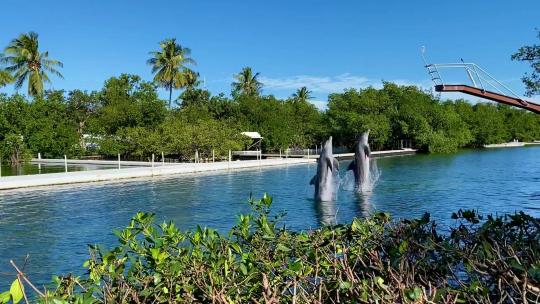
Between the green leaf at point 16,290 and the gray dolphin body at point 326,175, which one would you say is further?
the gray dolphin body at point 326,175

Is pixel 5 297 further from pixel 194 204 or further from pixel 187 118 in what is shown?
pixel 187 118

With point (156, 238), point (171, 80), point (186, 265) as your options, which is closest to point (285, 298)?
point (186, 265)

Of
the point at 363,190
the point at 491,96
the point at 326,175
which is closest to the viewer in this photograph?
the point at 326,175

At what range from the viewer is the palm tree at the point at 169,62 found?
5381 cm

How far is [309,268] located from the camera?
364cm

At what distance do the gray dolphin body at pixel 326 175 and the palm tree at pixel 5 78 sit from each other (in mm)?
32718

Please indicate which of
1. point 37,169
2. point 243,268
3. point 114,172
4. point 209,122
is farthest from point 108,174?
point 243,268

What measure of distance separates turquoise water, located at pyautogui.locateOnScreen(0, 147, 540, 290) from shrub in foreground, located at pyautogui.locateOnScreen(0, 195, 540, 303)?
21.0 ft

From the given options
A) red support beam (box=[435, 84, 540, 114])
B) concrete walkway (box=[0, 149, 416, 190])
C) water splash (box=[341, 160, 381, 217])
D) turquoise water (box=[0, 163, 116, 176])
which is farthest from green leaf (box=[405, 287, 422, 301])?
turquoise water (box=[0, 163, 116, 176])

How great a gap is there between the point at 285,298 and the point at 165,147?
39972mm

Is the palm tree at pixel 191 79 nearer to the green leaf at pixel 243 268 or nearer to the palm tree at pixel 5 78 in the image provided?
the palm tree at pixel 5 78

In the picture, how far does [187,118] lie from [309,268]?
47.8 meters

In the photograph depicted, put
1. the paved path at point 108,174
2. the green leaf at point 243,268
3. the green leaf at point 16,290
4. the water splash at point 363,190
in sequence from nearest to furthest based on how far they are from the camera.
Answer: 1. the green leaf at point 16,290
2. the green leaf at point 243,268
3. the water splash at point 363,190
4. the paved path at point 108,174

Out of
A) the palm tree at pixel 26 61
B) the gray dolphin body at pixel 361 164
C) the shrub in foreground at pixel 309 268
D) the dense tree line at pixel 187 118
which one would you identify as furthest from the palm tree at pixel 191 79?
the shrub in foreground at pixel 309 268
